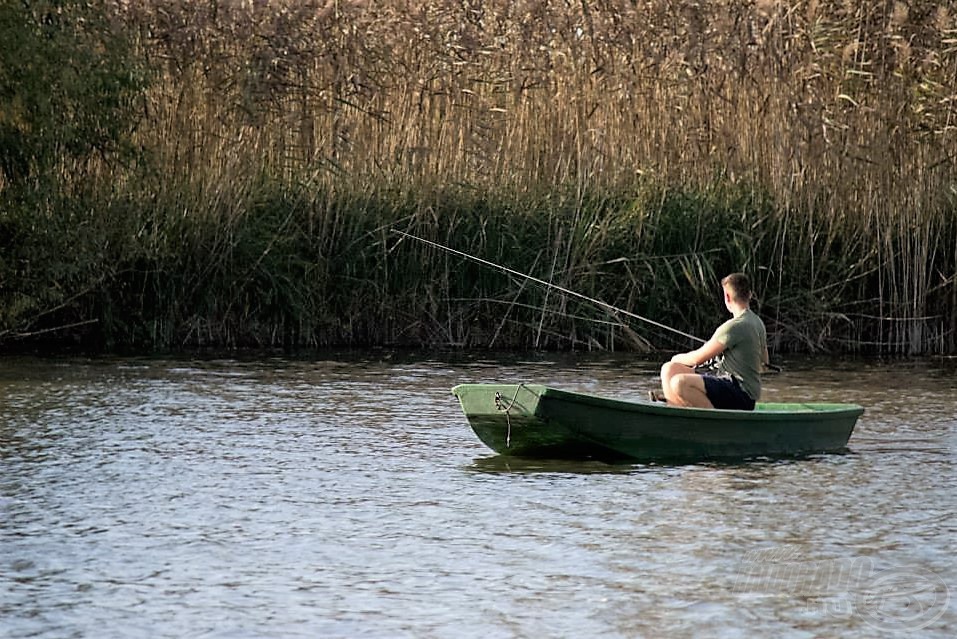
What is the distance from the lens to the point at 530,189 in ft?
51.6

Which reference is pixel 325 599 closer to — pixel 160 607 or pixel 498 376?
pixel 160 607

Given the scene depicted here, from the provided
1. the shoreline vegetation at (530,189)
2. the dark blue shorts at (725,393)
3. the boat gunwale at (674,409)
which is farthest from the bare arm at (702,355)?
the shoreline vegetation at (530,189)

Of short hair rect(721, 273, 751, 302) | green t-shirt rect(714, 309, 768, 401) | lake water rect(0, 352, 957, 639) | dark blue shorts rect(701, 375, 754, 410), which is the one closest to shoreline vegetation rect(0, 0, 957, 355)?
lake water rect(0, 352, 957, 639)

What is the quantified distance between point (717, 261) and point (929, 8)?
2873 millimetres

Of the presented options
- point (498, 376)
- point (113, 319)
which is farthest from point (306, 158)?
point (498, 376)

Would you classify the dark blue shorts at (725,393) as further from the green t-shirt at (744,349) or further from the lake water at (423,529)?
the lake water at (423,529)

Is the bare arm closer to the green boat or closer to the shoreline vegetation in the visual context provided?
the green boat

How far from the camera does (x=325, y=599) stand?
657 centimetres

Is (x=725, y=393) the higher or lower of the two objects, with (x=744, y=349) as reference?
lower

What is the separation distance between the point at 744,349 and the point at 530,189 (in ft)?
18.5

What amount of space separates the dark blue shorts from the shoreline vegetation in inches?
194

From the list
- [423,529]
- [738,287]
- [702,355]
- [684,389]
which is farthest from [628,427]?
[423,529]

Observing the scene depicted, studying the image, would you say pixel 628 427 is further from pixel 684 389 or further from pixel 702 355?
pixel 702 355

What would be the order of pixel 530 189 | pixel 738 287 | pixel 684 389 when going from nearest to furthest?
pixel 684 389 < pixel 738 287 < pixel 530 189
